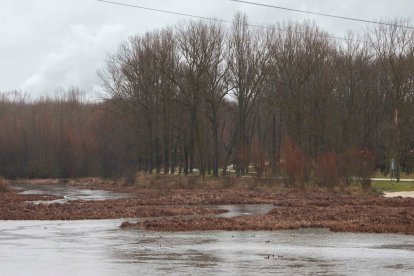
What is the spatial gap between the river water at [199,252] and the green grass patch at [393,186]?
83.0ft

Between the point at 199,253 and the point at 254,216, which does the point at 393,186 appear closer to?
the point at 254,216

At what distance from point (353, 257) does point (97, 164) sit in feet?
265

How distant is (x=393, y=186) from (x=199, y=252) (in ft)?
116

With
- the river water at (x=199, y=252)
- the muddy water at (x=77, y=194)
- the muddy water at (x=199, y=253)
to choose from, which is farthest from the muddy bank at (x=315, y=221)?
the muddy water at (x=77, y=194)

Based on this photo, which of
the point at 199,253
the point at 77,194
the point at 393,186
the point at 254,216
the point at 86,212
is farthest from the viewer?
the point at 77,194

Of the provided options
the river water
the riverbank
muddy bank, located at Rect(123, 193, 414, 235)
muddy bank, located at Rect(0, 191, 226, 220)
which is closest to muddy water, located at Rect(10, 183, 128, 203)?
the riverbank

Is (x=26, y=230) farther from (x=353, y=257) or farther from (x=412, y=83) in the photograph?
(x=412, y=83)

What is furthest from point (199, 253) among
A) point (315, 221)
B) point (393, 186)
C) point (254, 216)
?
point (393, 186)

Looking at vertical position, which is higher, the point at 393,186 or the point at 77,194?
the point at 393,186

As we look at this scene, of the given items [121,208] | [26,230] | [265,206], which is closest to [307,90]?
[265,206]

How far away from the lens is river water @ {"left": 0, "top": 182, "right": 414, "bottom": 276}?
15320 millimetres

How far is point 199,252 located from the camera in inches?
741

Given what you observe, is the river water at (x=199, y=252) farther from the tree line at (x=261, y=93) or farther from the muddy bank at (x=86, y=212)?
the tree line at (x=261, y=93)

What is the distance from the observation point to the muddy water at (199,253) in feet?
50.3
